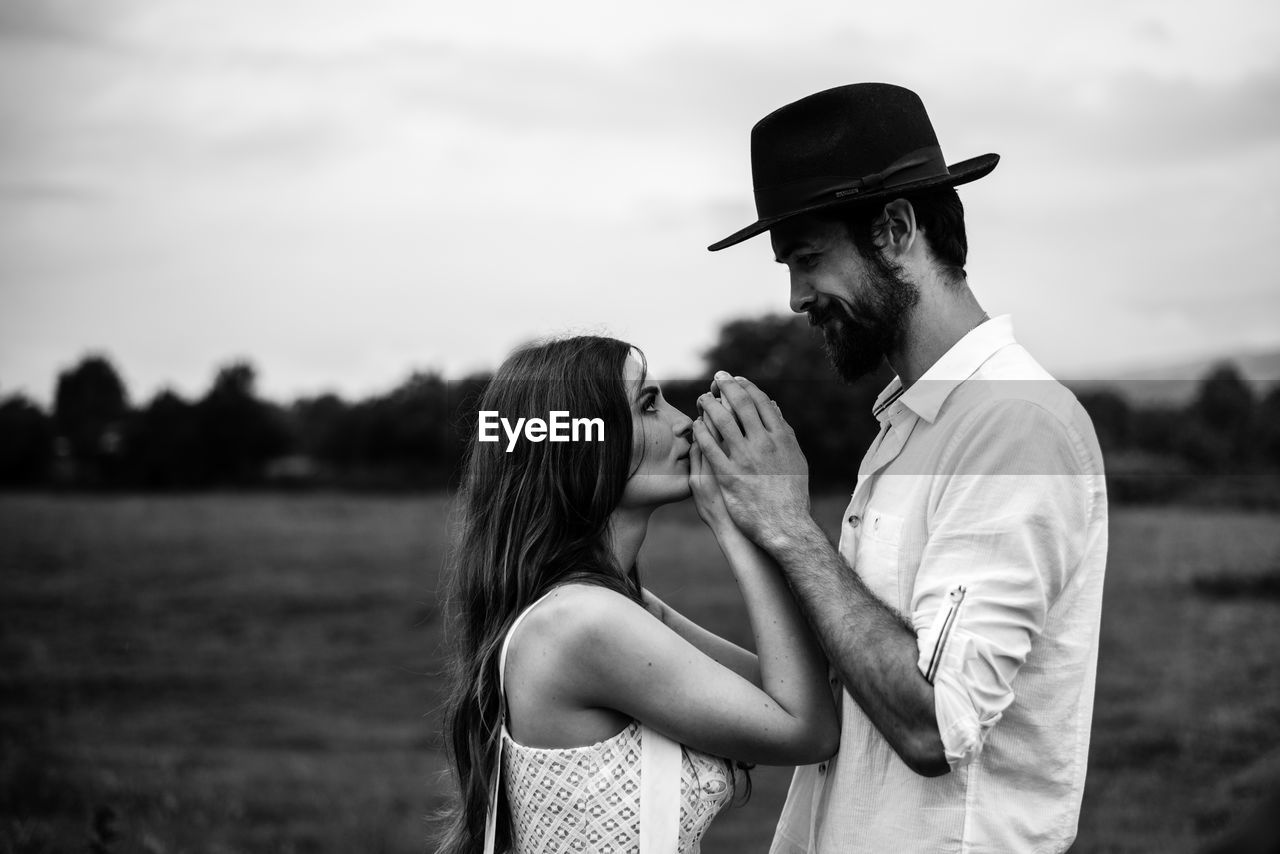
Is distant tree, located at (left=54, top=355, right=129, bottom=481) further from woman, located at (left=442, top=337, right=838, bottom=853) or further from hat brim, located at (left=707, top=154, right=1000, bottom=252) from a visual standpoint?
hat brim, located at (left=707, top=154, right=1000, bottom=252)

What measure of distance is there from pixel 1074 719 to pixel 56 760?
9.87 meters

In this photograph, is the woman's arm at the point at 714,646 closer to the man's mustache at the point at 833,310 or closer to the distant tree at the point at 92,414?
the man's mustache at the point at 833,310

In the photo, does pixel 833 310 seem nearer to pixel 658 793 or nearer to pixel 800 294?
pixel 800 294

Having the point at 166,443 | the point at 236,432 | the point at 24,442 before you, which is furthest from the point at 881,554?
the point at 166,443

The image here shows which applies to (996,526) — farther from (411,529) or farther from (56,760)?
A: (411,529)

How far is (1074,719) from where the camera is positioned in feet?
8.77

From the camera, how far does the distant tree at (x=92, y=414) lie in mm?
33469

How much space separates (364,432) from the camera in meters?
33.9

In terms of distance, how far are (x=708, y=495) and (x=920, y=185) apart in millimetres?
1021

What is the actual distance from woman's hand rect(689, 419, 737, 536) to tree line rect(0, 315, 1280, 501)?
853 inches

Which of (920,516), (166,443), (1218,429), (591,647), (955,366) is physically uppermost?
(955,366)

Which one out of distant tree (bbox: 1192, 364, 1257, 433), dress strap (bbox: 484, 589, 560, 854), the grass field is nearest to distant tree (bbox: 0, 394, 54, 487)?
the grass field

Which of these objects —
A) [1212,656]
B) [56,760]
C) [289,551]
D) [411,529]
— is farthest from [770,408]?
[411,529]

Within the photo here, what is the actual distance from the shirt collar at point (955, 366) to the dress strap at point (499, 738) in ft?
3.64
